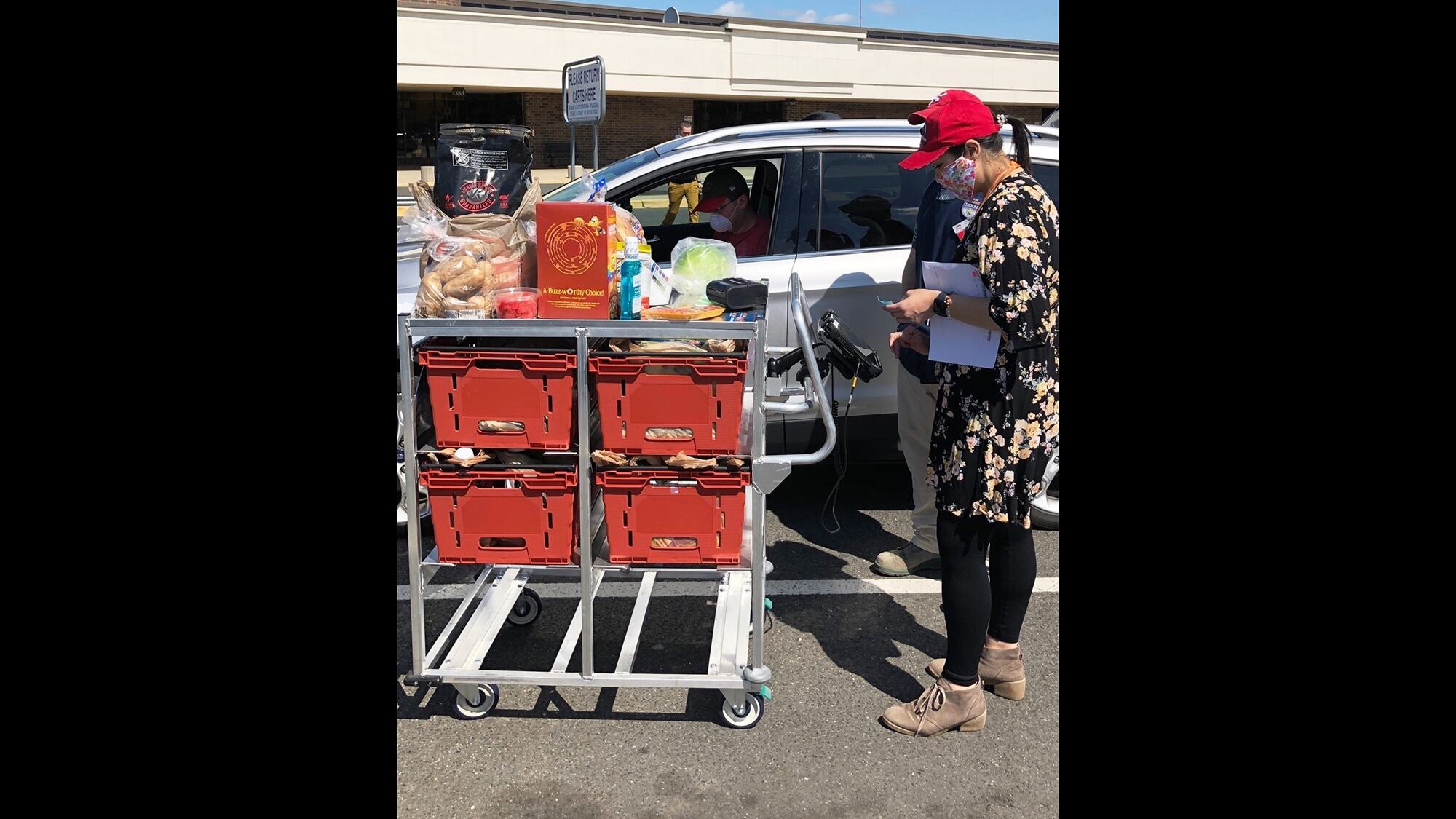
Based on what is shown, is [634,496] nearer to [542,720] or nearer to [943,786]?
[542,720]

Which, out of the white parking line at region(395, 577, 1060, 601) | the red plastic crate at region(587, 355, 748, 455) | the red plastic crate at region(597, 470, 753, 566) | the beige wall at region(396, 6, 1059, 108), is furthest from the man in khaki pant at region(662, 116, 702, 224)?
the beige wall at region(396, 6, 1059, 108)

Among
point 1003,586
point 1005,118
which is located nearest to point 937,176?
point 1005,118

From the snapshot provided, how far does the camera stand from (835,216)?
209 inches

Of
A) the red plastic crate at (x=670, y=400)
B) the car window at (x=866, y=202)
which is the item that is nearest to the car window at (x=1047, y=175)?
the car window at (x=866, y=202)

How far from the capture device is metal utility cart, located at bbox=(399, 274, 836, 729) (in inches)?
128

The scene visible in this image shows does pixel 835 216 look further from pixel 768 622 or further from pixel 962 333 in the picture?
pixel 962 333

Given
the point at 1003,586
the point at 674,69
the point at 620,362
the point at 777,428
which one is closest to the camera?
the point at 620,362

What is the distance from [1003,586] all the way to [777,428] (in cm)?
187

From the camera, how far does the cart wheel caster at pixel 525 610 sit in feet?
14.0

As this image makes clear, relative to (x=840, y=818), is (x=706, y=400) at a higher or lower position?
higher

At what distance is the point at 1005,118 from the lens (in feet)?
13.0

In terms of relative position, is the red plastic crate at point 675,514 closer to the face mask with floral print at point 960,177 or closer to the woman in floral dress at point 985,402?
the woman in floral dress at point 985,402

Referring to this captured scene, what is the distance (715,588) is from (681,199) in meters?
3.60

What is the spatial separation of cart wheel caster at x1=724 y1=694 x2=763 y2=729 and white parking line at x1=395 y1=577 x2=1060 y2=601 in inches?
42.4
